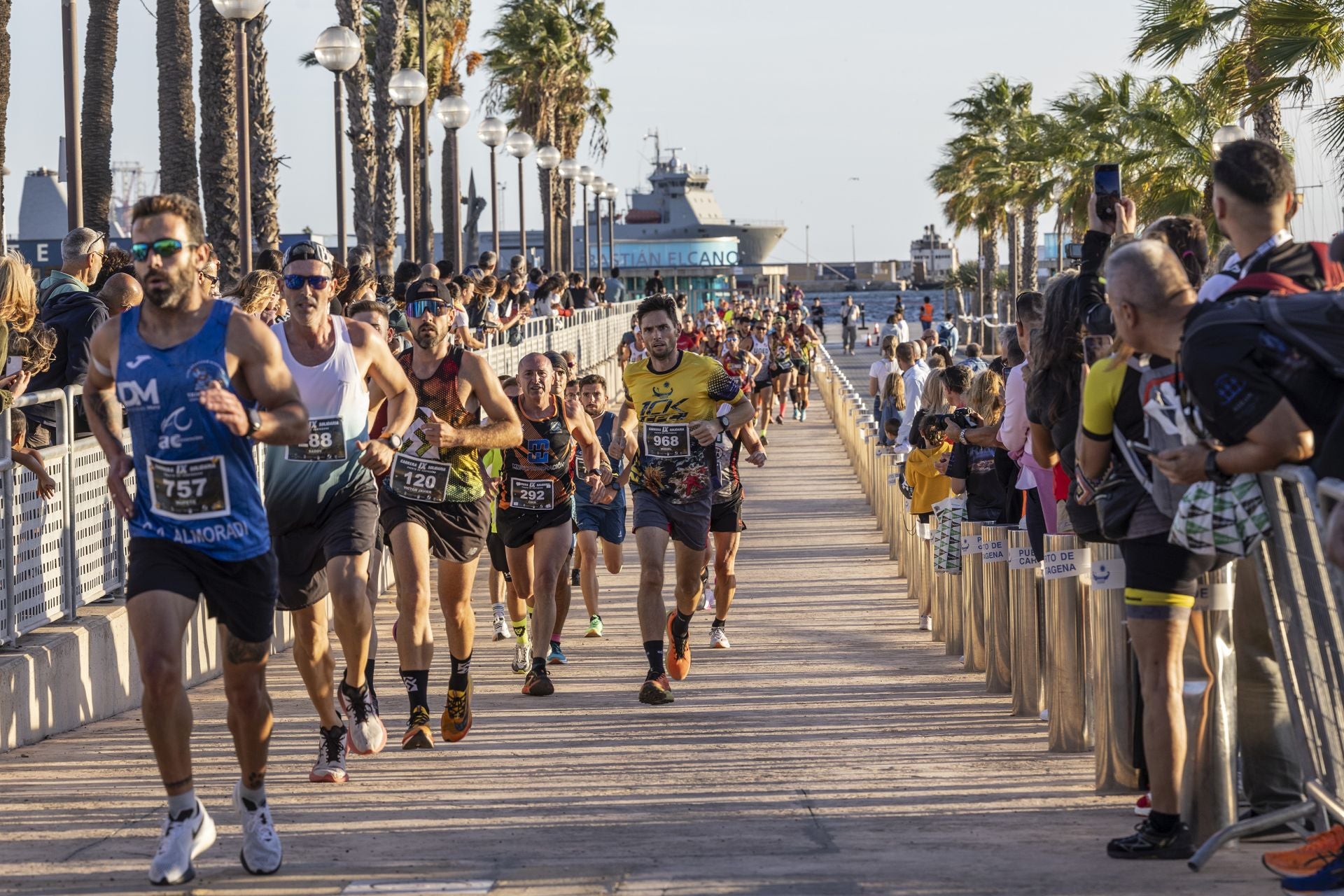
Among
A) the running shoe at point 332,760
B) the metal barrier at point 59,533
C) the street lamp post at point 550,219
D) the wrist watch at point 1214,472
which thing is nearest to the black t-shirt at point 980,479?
the metal barrier at point 59,533

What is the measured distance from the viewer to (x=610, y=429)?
1332 cm

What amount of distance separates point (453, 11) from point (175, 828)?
4119 centimetres

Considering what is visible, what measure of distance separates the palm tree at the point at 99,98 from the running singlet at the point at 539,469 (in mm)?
16991

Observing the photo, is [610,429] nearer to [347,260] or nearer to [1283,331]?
[347,260]

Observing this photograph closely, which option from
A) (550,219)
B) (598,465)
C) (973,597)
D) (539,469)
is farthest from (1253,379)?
(550,219)

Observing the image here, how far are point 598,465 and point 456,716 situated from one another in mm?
3256

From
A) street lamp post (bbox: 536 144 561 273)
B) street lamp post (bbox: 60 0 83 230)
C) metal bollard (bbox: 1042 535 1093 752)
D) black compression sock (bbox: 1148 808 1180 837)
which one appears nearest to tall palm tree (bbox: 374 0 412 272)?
street lamp post (bbox: 536 144 561 273)

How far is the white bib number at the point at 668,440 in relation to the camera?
996 cm

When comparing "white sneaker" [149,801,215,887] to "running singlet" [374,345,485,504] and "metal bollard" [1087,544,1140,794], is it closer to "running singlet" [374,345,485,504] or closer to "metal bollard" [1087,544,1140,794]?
"running singlet" [374,345,485,504]

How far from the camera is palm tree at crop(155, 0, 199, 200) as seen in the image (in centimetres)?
2366

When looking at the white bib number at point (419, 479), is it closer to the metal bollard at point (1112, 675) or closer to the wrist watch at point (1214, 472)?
the metal bollard at point (1112, 675)

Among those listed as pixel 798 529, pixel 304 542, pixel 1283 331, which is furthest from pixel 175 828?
pixel 798 529

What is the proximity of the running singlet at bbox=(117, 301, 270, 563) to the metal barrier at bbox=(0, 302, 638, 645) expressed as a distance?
9.50 feet

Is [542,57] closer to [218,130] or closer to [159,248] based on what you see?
[218,130]
